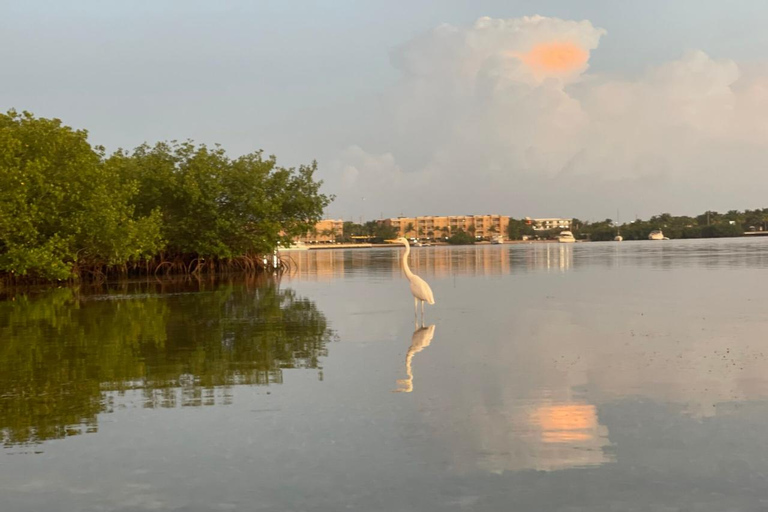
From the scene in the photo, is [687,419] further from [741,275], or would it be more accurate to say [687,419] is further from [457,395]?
[741,275]

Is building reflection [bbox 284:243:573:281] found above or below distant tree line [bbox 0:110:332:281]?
below

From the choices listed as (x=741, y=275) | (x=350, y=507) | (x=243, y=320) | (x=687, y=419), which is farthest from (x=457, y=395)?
(x=741, y=275)

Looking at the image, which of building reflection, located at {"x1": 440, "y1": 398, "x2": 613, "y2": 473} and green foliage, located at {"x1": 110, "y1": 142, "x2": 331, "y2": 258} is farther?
green foliage, located at {"x1": 110, "y1": 142, "x2": 331, "y2": 258}

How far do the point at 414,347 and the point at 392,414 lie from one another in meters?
4.45

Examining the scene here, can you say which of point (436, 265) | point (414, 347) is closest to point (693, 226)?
point (436, 265)

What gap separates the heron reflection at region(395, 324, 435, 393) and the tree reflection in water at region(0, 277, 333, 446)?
118 centimetres

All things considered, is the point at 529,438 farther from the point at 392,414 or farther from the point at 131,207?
the point at 131,207

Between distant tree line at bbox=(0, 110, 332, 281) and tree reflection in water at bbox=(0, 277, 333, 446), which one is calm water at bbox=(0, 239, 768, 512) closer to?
tree reflection in water at bbox=(0, 277, 333, 446)

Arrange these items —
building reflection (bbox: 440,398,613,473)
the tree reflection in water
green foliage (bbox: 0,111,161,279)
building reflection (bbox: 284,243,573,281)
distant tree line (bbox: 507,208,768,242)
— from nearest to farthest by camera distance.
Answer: building reflection (bbox: 440,398,613,473), the tree reflection in water, green foliage (bbox: 0,111,161,279), building reflection (bbox: 284,243,573,281), distant tree line (bbox: 507,208,768,242)

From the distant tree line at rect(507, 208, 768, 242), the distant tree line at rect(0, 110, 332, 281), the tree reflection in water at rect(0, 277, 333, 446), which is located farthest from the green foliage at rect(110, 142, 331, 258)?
the distant tree line at rect(507, 208, 768, 242)

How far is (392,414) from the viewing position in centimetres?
→ 743

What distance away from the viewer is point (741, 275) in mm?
27656

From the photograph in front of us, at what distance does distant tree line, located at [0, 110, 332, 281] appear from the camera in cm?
2641

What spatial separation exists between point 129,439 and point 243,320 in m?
9.74
